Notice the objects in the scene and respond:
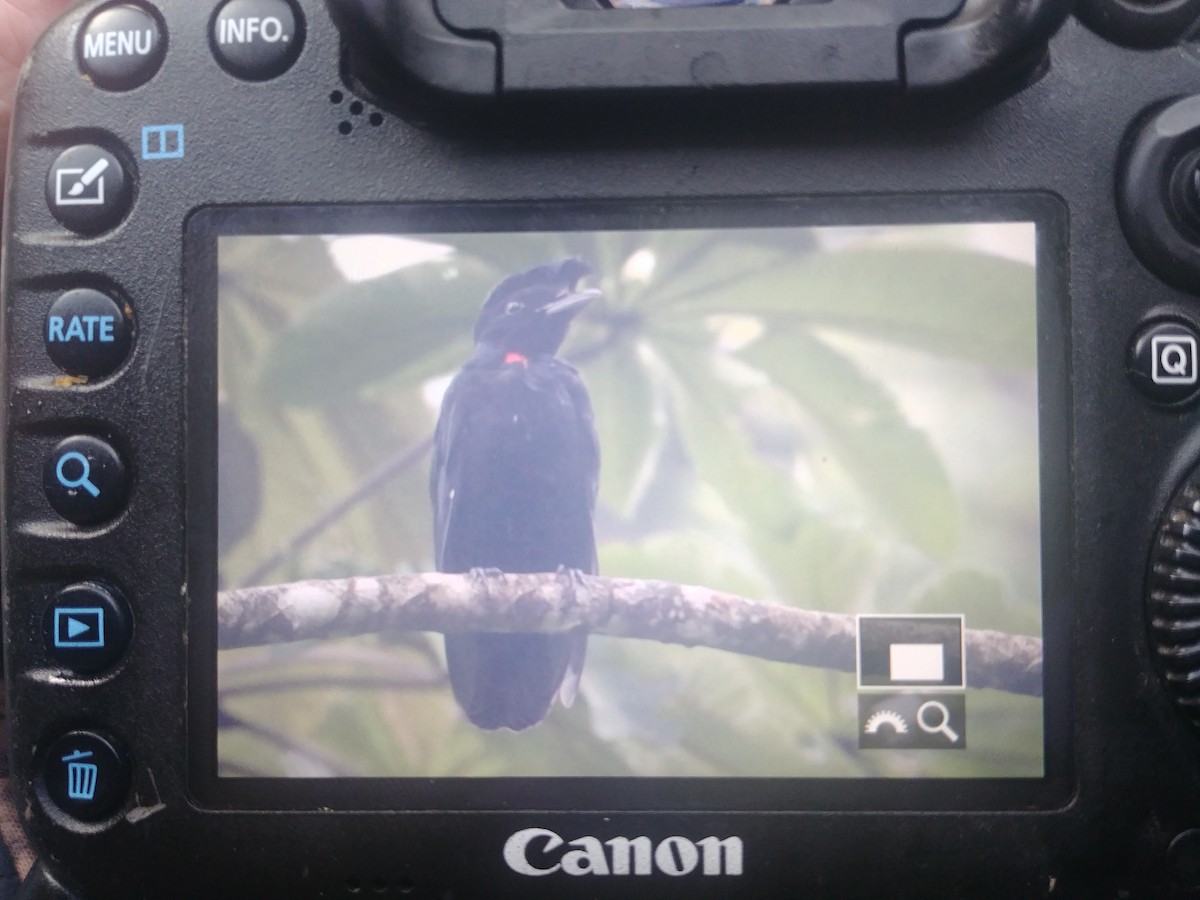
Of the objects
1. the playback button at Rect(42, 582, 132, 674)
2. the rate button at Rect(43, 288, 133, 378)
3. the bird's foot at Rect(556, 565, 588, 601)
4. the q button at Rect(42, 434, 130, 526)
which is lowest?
the playback button at Rect(42, 582, 132, 674)

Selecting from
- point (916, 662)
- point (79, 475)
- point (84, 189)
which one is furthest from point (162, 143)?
point (916, 662)

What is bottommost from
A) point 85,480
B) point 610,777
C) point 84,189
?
point 610,777

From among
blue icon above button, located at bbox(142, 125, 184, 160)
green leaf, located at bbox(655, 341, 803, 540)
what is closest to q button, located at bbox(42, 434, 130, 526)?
blue icon above button, located at bbox(142, 125, 184, 160)

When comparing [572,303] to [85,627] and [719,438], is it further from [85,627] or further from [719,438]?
[85,627]

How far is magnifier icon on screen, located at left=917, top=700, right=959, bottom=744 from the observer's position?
402 mm

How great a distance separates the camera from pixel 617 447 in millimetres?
405

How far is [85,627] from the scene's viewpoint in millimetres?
412

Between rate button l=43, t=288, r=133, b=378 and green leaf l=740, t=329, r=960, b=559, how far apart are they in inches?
10.3

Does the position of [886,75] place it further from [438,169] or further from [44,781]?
[44,781]

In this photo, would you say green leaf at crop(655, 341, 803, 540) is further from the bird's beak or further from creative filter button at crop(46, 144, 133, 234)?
creative filter button at crop(46, 144, 133, 234)

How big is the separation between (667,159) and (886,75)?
91 millimetres

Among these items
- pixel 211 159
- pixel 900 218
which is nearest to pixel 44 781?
pixel 211 159

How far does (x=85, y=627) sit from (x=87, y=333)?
4.9 inches

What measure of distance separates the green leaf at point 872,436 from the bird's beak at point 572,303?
0.22 ft
